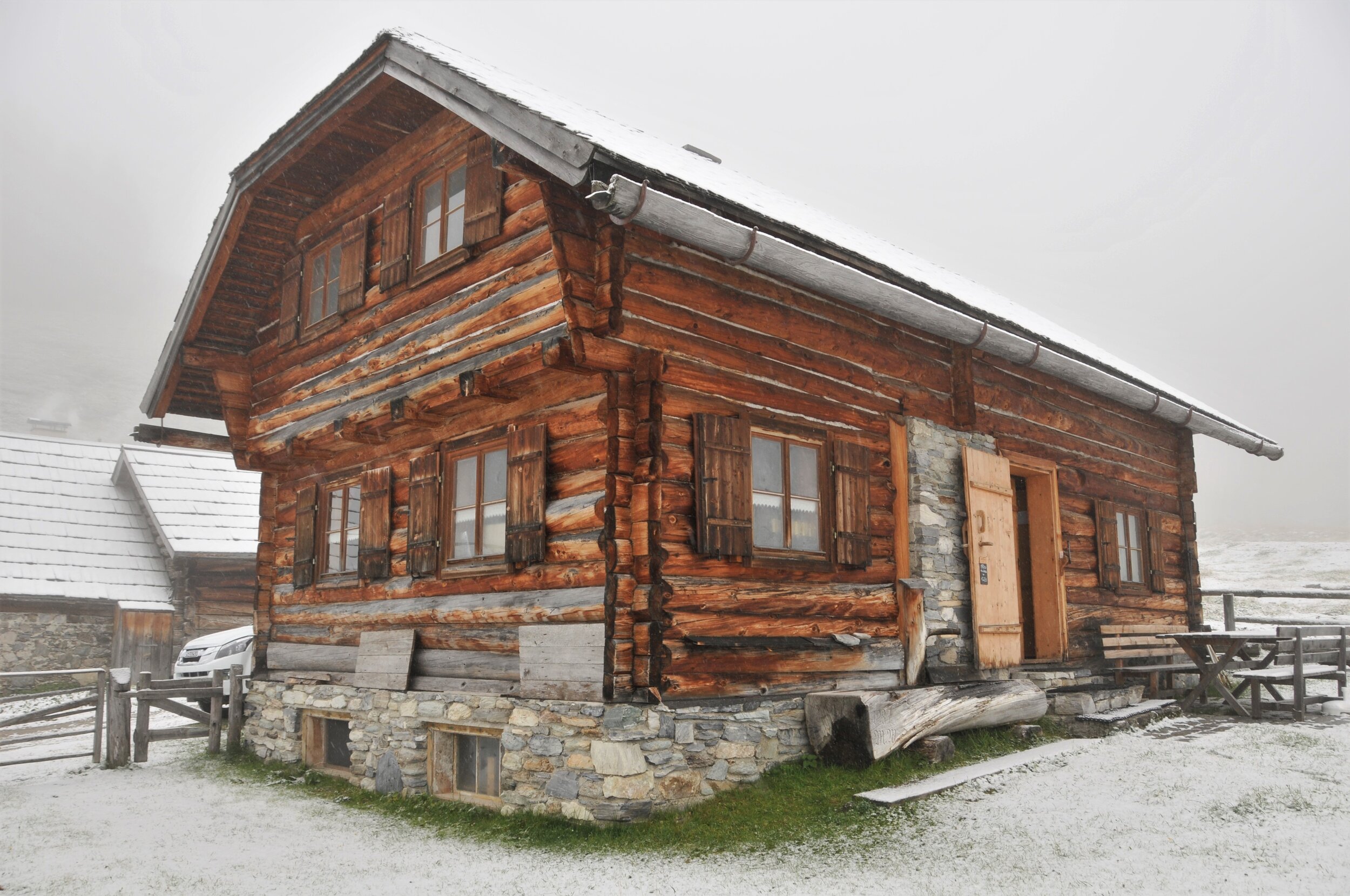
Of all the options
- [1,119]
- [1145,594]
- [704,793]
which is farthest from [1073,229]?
[1,119]

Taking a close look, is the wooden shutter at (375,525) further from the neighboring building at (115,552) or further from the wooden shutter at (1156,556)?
the neighboring building at (115,552)

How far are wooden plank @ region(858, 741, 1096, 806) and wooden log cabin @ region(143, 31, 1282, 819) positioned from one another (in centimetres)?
106

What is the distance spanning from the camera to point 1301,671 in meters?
11.1

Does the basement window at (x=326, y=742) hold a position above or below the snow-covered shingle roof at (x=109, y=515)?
below

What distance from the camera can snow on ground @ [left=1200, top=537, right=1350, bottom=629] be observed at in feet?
81.2

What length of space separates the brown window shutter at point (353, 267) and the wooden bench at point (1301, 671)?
10.6 m

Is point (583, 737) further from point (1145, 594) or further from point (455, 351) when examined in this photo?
point (1145, 594)

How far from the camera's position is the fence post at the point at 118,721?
12.0 metres

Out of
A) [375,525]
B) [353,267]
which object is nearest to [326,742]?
[375,525]

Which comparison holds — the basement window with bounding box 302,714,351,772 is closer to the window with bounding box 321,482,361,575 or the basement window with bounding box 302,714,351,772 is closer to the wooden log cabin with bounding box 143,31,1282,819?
the wooden log cabin with bounding box 143,31,1282,819

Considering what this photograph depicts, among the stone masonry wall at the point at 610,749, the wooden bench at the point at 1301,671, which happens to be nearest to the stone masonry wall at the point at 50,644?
the stone masonry wall at the point at 610,749

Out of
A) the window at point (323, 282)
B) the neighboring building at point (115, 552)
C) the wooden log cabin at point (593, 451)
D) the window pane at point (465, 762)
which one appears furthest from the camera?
the neighboring building at point (115, 552)

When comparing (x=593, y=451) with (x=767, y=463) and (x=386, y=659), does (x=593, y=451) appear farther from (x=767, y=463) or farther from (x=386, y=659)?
(x=386, y=659)

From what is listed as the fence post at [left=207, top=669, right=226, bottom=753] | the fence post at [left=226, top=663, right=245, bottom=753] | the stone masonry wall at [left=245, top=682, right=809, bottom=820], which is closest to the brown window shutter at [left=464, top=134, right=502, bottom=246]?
the stone masonry wall at [left=245, top=682, right=809, bottom=820]
